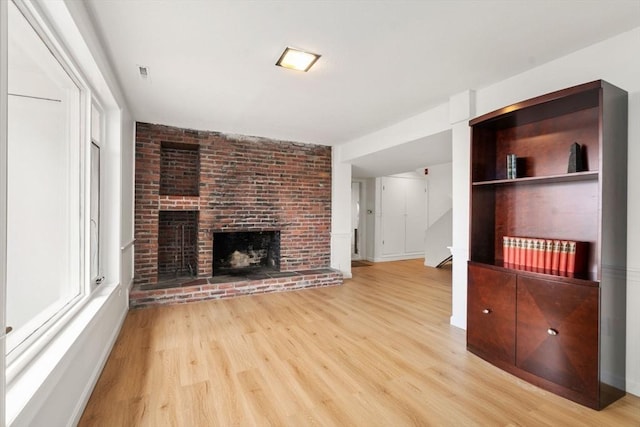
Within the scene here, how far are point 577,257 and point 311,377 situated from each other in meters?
2.08

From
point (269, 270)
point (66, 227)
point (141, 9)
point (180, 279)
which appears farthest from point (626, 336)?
point (180, 279)

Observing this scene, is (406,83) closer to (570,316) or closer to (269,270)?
(570,316)

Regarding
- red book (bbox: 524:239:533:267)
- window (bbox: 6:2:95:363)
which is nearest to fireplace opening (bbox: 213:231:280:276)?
window (bbox: 6:2:95:363)

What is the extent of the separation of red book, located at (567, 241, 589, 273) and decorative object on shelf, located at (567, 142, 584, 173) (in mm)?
524

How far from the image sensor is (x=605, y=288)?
1.88 meters

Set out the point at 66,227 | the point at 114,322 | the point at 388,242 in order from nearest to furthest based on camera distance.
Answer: the point at 66,227
the point at 114,322
the point at 388,242

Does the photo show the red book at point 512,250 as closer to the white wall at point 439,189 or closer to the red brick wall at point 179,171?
the red brick wall at point 179,171

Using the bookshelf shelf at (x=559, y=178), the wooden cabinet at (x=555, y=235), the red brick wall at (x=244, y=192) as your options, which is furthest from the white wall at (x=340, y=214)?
the bookshelf shelf at (x=559, y=178)

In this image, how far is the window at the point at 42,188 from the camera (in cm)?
161

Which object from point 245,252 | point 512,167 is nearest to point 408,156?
point 512,167

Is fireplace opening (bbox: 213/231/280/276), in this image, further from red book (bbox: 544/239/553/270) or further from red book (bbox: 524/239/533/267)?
red book (bbox: 544/239/553/270)

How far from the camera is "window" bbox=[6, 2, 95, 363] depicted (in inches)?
63.3

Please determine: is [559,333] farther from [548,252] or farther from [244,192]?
[244,192]

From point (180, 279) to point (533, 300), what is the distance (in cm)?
426
